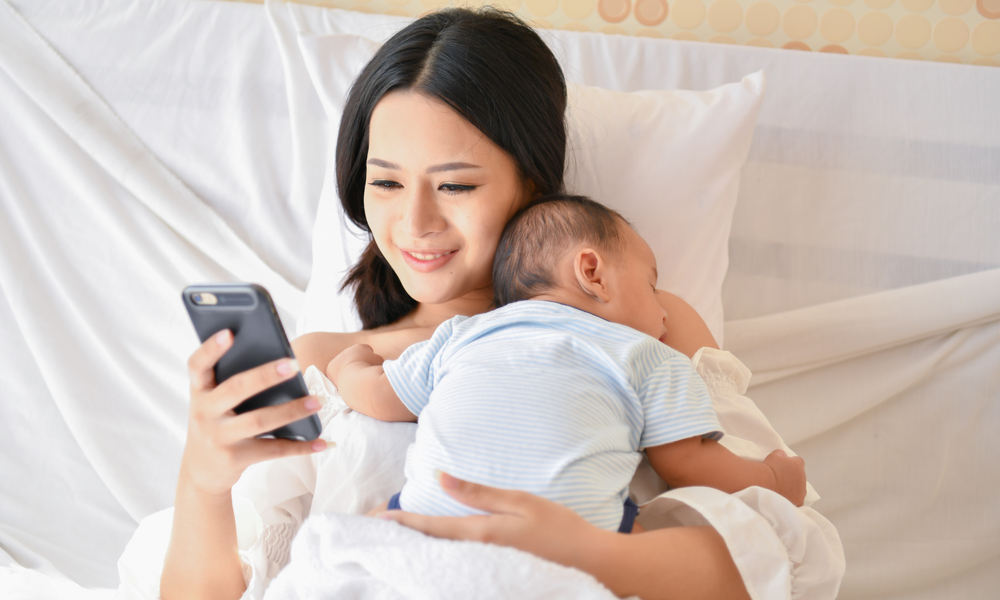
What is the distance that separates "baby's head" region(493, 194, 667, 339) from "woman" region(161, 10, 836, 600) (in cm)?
7

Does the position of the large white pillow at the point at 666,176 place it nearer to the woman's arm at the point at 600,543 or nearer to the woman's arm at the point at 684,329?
the woman's arm at the point at 684,329

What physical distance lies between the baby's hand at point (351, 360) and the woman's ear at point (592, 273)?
381 mm

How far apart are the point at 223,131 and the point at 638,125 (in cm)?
100

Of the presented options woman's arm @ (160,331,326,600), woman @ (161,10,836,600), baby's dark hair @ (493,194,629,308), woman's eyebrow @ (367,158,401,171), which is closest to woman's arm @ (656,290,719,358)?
woman @ (161,10,836,600)

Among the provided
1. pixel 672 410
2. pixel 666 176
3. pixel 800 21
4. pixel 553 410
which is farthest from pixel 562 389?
pixel 800 21

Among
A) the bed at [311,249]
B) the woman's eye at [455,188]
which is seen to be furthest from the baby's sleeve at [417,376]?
the bed at [311,249]

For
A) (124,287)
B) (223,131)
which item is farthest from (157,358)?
(223,131)

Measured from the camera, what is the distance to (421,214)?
1.05 metres

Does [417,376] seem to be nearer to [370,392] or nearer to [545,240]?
[370,392]

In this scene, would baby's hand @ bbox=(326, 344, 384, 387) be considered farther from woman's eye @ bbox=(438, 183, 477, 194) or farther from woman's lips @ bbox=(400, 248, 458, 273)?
woman's eye @ bbox=(438, 183, 477, 194)

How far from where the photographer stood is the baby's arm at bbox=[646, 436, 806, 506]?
2.91 ft

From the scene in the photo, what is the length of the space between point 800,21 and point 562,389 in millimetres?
1394

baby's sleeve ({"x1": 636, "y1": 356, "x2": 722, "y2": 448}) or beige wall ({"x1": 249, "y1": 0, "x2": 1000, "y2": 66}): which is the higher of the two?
beige wall ({"x1": 249, "y1": 0, "x2": 1000, "y2": 66})

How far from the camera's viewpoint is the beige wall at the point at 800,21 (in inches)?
65.7
